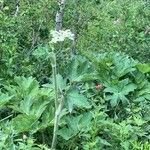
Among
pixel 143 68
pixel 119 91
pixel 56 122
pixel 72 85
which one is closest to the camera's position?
pixel 56 122

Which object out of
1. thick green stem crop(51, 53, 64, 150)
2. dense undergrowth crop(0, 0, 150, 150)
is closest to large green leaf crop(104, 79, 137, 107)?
dense undergrowth crop(0, 0, 150, 150)

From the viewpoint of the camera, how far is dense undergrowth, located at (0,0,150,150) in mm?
3973

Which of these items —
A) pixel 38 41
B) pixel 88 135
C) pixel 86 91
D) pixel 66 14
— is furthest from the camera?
pixel 66 14

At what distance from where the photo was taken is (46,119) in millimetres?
4102

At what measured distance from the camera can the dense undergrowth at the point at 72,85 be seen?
3973 millimetres

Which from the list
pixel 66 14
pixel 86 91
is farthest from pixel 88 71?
pixel 66 14

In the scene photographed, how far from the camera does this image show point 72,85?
4.34 meters

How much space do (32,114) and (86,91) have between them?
2.62 feet

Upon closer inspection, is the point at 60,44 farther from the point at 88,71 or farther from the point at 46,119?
the point at 46,119

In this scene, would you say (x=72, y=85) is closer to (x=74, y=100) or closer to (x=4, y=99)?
(x=74, y=100)

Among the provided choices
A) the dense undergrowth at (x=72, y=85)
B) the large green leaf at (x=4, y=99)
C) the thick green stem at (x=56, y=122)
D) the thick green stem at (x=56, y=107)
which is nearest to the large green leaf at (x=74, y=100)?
the dense undergrowth at (x=72, y=85)

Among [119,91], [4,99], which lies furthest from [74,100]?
[119,91]

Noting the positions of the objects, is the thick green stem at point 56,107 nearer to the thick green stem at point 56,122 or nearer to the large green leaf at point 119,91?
the thick green stem at point 56,122

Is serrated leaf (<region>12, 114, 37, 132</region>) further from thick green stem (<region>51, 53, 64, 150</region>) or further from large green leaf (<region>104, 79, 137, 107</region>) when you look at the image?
large green leaf (<region>104, 79, 137, 107</region>)
